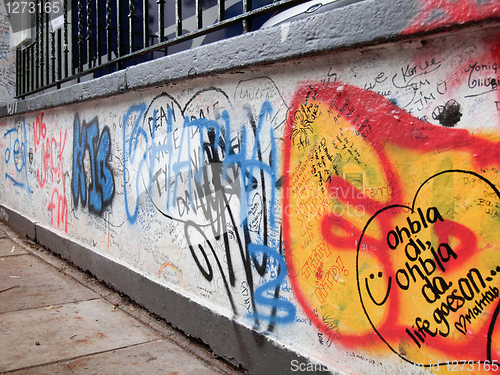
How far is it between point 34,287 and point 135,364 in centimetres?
219

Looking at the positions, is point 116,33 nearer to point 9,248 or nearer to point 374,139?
point 9,248

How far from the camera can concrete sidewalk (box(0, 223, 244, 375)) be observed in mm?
2766

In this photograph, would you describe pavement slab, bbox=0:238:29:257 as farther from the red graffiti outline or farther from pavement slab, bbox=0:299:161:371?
the red graffiti outline

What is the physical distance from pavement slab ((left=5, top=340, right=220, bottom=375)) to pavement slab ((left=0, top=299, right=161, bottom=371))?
10cm

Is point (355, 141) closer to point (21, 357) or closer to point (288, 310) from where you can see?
point (288, 310)

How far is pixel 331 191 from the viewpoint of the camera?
83.5 inches

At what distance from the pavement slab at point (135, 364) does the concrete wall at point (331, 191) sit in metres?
0.20

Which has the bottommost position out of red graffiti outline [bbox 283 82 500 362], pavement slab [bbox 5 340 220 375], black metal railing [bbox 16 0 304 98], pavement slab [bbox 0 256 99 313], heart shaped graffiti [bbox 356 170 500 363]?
pavement slab [bbox 5 340 220 375]

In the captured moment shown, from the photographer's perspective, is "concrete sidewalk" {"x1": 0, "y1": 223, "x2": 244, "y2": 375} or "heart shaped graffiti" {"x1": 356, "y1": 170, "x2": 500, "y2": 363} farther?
"concrete sidewalk" {"x1": 0, "y1": 223, "x2": 244, "y2": 375}

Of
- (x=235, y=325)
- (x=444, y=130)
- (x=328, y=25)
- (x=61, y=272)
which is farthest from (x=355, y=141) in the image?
(x=61, y=272)

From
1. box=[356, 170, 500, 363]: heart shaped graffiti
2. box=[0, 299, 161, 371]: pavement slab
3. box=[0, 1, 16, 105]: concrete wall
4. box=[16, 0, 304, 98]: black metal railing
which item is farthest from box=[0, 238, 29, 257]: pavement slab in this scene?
box=[356, 170, 500, 363]: heart shaped graffiti

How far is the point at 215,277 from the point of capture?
9.56ft

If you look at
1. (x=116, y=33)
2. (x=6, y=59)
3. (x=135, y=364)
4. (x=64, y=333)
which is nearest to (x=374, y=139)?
(x=135, y=364)

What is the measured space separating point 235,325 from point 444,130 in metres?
1.73
